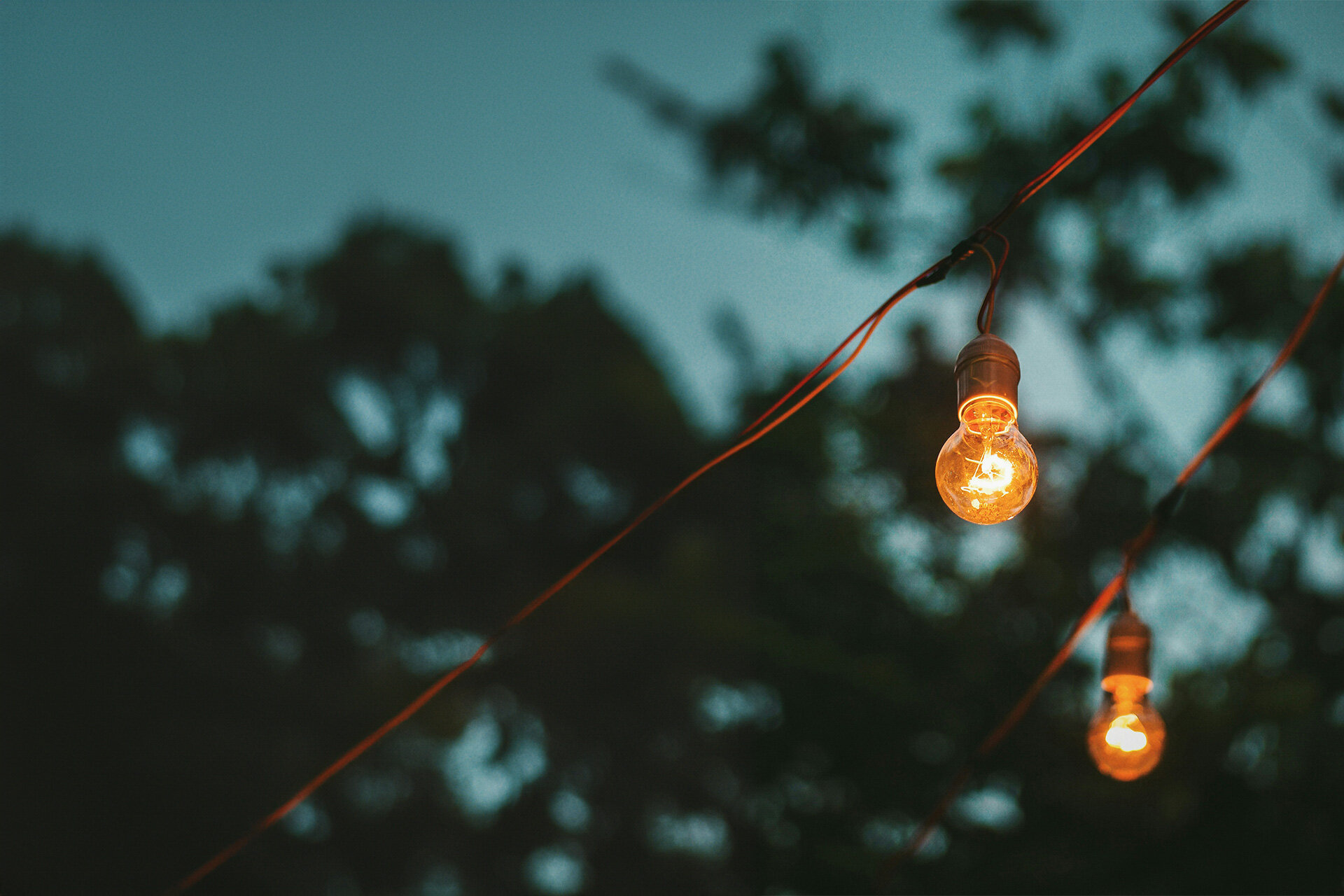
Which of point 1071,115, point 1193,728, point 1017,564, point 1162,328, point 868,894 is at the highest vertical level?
point 1071,115

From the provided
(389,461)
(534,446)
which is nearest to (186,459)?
(389,461)

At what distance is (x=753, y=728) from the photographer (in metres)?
11.9

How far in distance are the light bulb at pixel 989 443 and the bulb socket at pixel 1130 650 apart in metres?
0.92

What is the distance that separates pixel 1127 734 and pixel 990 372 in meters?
1.37

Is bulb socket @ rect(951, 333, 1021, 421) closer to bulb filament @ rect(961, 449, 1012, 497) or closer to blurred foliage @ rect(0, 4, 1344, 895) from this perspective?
bulb filament @ rect(961, 449, 1012, 497)

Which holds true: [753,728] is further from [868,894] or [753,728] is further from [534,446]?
[534,446]

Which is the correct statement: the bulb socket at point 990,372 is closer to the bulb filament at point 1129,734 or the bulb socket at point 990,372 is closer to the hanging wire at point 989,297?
the hanging wire at point 989,297

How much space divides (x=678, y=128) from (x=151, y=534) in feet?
32.3

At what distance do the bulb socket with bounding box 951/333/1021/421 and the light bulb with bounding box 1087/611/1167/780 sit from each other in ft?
3.46

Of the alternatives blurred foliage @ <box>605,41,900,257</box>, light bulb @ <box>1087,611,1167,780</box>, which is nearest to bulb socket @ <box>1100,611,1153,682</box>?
light bulb @ <box>1087,611,1167,780</box>

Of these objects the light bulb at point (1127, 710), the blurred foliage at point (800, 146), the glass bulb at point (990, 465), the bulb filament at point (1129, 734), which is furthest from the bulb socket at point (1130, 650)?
the blurred foliage at point (800, 146)

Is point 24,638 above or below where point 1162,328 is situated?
below

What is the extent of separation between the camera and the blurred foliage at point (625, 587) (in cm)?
926

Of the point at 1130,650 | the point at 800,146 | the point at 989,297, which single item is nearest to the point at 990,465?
the point at 989,297
